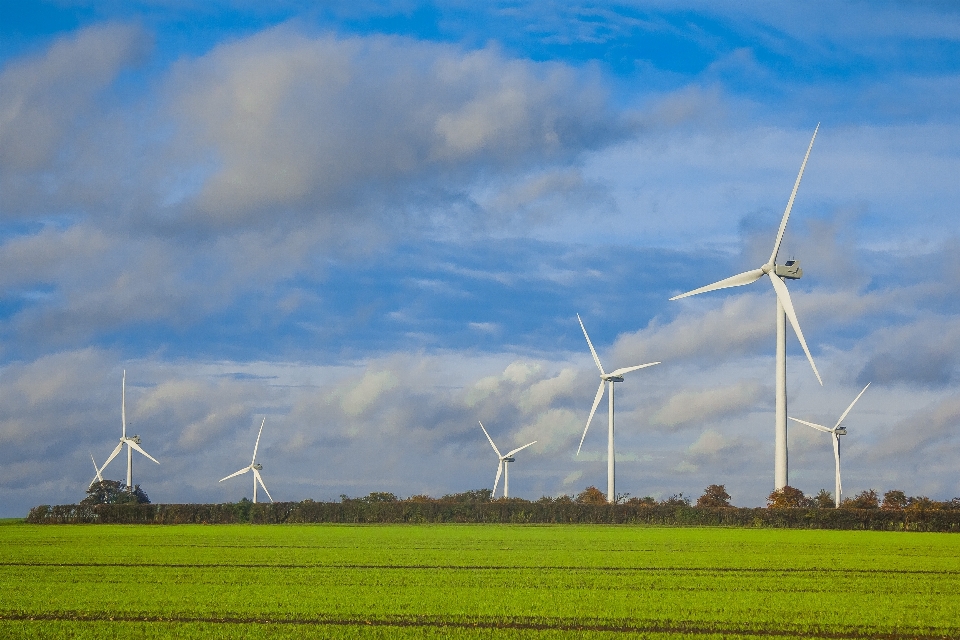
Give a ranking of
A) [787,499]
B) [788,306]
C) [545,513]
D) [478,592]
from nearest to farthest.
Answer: [478,592] → [788,306] → [787,499] → [545,513]

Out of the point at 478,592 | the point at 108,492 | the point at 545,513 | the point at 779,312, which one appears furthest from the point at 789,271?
the point at 108,492

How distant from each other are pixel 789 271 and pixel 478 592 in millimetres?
63575

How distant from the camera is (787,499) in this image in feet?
308

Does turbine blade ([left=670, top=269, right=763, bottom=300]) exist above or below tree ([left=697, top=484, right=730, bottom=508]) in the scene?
above

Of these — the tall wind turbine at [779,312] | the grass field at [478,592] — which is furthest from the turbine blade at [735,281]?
the grass field at [478,592]

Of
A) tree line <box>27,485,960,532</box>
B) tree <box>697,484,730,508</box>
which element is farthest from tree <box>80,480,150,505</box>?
tree <box>697,484,730,508</box>

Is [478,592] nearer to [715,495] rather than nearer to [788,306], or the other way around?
[788,306]

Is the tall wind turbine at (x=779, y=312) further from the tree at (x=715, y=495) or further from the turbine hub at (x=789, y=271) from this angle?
the tree at (x=715, y=495)

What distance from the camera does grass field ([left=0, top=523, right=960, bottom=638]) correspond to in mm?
26016

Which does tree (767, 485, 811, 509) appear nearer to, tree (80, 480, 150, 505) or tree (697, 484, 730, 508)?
tree (697, 484, 730, 508)

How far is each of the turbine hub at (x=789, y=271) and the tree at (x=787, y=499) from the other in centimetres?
1848

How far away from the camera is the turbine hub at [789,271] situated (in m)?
88.4

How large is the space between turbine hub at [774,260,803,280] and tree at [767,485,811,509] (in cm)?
1848

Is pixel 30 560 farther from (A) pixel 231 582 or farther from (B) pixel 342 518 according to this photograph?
(B) pixel 342 518
